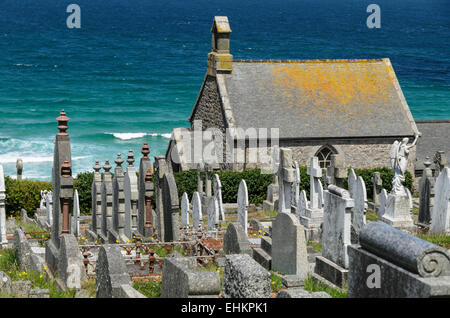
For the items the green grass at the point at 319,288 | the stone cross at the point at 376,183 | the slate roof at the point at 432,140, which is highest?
the slate roof at the point at 432,140

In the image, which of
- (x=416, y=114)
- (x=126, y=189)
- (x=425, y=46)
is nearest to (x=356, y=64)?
(x=126, y=189)

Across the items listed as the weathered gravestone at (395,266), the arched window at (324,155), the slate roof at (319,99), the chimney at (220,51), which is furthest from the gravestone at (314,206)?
the weathered gravestone at (395,266)

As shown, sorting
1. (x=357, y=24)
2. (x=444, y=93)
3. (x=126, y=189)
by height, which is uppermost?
(x=357, y=24)

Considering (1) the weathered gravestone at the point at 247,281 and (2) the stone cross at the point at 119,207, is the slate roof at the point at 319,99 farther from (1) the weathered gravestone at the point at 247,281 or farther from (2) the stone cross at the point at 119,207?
(1) the weathered gravestone at the point at 247,281

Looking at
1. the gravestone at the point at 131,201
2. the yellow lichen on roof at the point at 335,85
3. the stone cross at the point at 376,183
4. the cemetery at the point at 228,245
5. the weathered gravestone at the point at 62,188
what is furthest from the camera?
the yellow lichen on roof at the point at 335,85

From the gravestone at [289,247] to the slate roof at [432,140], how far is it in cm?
1900

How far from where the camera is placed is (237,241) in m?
12.8

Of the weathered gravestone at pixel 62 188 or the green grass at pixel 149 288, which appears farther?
the weathered gravestone at pixel 62 188

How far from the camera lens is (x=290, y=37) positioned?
13862cm

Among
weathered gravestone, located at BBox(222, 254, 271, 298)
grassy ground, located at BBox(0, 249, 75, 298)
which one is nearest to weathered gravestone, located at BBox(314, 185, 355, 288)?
weathered gravestone, located at BBox(222, 254, 271, 298)

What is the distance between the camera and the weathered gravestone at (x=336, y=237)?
38.4 ft

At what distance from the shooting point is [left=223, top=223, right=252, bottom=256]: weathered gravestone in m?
12.7
